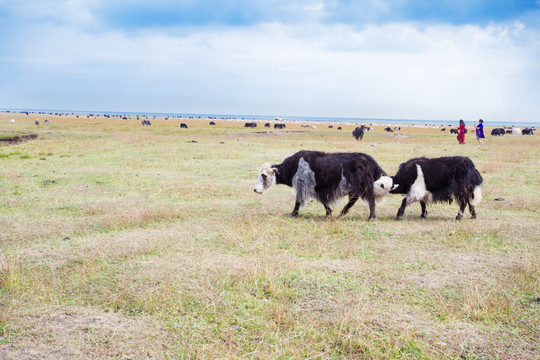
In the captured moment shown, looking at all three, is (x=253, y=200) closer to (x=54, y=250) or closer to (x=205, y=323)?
(x=54, y=250)

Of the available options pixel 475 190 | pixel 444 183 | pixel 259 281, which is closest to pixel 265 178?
pixel 444 183

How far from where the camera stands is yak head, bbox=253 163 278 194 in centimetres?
924

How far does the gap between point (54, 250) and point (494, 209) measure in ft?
30.8

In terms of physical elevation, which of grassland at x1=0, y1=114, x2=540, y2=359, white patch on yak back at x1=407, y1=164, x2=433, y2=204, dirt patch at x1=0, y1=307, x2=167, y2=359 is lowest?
dirt patch at x1=0, y1=307, x2=167, y2=359

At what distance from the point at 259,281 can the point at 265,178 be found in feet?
14.0

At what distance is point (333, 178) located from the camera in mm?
8883

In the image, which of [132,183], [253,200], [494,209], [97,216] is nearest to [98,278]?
[97,216]

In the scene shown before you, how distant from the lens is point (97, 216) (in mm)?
8758

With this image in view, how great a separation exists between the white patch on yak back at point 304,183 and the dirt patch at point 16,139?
23636 millimetres

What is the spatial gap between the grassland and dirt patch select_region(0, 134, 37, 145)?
61.9 feet

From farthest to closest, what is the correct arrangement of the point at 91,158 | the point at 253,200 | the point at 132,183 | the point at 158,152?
the point at 158,152, the point at 91,158, the point at 132,183, the point at 253,200

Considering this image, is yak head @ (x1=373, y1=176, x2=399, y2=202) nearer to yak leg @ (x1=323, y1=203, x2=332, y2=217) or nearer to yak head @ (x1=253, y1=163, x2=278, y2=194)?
yak leg @ (x1=323, y1=203, x2=332, y2=217)

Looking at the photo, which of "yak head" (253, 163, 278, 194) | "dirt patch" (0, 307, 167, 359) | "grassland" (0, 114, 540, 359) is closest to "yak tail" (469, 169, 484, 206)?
"grassland" (0, 114, 540, 359)

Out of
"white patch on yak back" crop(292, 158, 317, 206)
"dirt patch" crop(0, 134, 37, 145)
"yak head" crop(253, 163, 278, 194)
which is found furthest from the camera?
"dirt patch" crop(0, 134, 37, 145)
